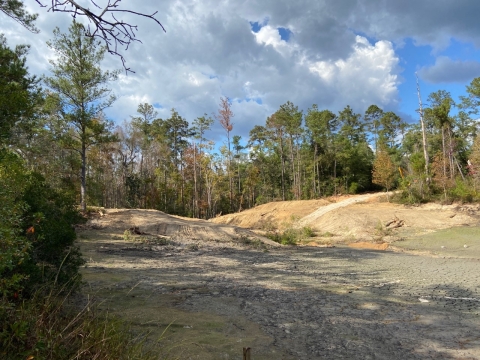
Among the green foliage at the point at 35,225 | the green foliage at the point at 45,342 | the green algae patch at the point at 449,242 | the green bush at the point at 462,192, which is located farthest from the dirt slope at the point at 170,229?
the green bush at the point at 462,192

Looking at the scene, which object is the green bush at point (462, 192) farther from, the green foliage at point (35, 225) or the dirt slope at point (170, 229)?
the green foliage at point (35, 225)

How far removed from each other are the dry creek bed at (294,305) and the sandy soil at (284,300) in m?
0.02

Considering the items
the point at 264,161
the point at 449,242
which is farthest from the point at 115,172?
the point at 449,242

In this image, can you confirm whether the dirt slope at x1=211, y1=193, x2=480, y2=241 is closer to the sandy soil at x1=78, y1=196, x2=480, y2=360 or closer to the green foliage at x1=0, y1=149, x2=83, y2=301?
the sandy soil at x1=78, y1=196, x2=480, y2=360

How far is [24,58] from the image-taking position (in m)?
15.1

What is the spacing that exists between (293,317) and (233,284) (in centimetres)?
256

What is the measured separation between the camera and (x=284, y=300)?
639cm

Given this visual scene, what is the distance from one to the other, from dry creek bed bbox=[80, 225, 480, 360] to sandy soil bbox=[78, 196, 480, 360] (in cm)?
2

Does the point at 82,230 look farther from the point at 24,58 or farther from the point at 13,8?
the point at 13,8

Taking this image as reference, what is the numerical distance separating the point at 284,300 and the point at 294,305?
0.35 meters

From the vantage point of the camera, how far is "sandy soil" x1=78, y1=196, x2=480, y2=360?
169 inches

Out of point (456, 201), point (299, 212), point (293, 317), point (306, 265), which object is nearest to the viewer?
point (293, 317)

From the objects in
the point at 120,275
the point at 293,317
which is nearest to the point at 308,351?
the point at 293,317

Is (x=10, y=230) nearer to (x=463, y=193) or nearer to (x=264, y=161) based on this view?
(x=463, y=193)
